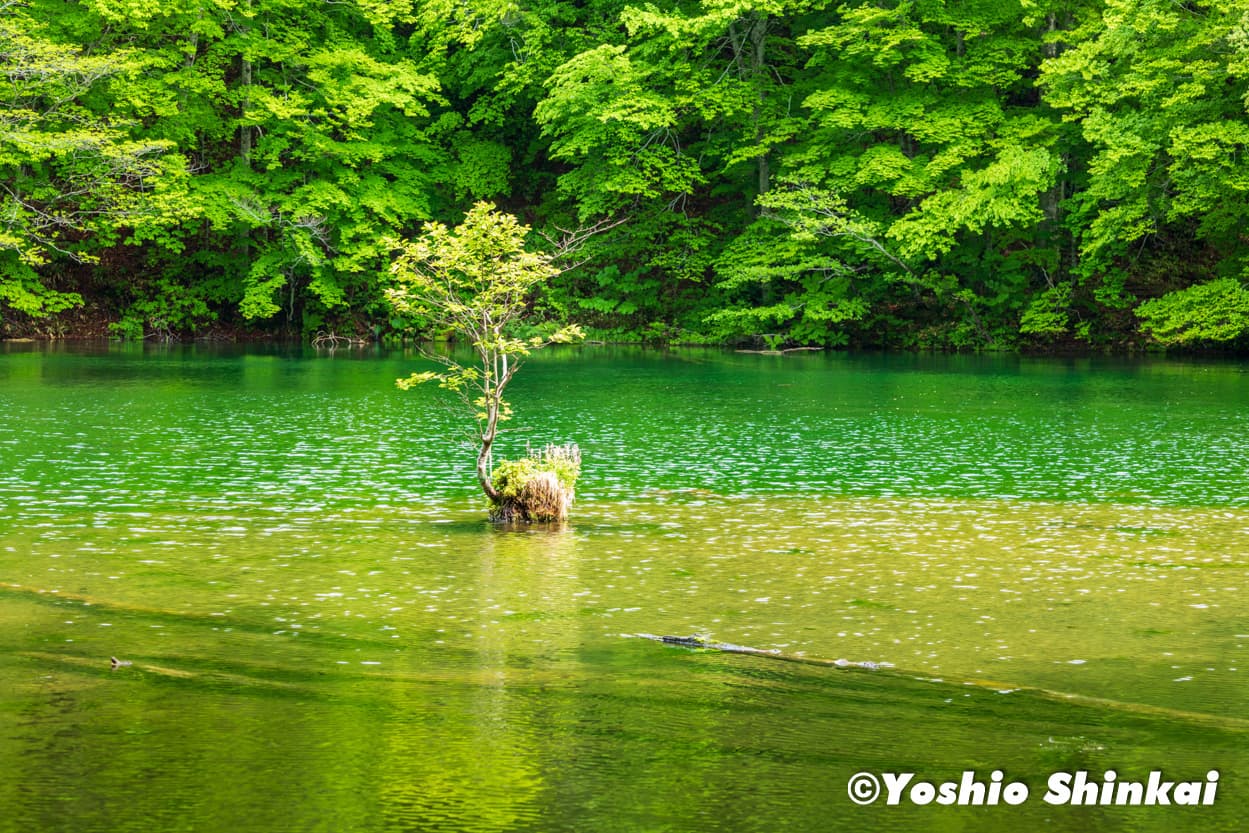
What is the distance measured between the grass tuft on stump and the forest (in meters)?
28.0

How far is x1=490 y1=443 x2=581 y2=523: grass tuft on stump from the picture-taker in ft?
48.9

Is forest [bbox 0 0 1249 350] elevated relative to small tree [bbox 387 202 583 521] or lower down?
elevated

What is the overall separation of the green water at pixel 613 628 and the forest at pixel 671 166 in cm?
2118

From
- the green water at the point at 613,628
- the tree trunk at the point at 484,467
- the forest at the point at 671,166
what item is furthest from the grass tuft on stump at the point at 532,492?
the forest at the point at 671,166

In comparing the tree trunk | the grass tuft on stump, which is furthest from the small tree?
the grass tuft on stump

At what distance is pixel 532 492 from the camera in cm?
1490

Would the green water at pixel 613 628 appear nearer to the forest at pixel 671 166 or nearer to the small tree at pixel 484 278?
the small tree at pixel 484 278

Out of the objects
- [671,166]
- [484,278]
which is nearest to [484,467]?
[484,278]

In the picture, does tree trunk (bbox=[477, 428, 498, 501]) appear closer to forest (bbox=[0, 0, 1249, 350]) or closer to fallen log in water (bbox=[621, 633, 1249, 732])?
fallen log in water (bbox=[621, 633, 1249, 732])

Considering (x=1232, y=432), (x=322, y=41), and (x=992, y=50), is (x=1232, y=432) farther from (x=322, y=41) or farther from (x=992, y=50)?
(x=322, y=41)

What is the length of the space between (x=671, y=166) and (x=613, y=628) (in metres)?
41.3

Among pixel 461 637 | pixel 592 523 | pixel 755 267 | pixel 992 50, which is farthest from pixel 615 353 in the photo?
pixel 461 637

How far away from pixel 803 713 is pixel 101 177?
1696 inches

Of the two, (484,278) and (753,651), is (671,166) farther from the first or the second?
(753,651)
